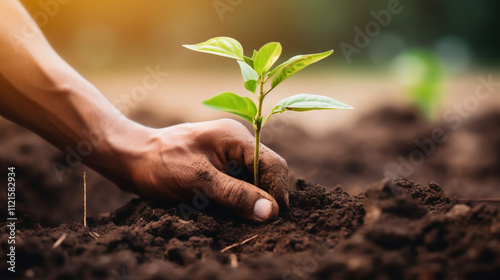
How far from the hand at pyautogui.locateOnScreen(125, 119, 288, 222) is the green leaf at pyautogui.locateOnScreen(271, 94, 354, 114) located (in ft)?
0.75

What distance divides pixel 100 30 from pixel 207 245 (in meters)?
3.18

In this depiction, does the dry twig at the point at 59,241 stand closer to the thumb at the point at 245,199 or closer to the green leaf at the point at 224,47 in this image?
the thumb at the point at 245,199

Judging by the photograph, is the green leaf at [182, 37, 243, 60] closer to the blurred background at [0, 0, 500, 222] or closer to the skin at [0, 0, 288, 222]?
the skin at [0, 0, 288, 222]

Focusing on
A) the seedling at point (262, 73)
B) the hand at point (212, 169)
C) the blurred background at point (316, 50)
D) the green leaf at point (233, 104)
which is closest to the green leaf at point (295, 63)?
the seedling at point (262, 73)

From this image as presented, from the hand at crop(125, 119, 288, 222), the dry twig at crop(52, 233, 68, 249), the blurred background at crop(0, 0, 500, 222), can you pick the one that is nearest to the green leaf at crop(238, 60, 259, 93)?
the hand at crop(125, 119, 288, 222)

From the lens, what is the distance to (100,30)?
3811 mm

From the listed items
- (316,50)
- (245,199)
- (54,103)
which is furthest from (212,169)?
(316,50)

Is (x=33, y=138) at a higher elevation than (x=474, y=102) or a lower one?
lower

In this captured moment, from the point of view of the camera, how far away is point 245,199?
126 cm

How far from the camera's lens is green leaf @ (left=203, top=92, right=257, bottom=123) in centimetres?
101

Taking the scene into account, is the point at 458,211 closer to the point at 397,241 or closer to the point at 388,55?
the point at 397,241

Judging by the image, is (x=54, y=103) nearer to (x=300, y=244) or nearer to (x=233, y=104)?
(x=233, y=104)

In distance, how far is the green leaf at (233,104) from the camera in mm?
1015

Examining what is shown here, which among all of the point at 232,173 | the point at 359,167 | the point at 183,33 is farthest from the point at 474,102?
the point at 232,173
